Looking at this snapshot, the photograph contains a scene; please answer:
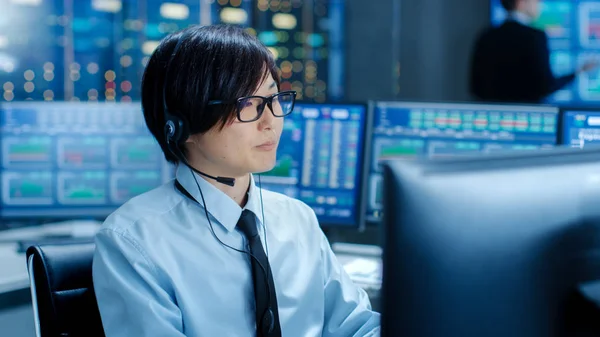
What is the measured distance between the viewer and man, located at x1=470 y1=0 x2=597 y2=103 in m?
3.23

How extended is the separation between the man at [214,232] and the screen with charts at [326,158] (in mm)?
747

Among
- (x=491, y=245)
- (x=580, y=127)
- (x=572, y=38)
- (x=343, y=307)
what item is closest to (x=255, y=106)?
(x=343, y=307)

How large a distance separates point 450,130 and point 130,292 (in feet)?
3.85

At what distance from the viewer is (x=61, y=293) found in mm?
1273

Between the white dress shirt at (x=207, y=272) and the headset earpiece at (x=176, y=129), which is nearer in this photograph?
the white dress shirt at (x=207, y=272)

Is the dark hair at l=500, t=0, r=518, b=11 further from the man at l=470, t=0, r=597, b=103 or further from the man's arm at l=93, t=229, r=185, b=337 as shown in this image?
the man's arm at l=93, t=229, r=185, b=337

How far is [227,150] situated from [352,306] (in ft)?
1.25

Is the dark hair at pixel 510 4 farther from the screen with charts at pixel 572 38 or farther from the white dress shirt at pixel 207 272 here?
the white dress shirt at pixel 207 272

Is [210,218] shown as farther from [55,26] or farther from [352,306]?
[55,26]

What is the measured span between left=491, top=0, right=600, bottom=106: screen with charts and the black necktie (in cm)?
320

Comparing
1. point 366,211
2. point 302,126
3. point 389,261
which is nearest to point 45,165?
point 302,126

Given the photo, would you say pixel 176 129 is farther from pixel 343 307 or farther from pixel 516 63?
pixel 516 63

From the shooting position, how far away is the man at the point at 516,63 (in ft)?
10.6

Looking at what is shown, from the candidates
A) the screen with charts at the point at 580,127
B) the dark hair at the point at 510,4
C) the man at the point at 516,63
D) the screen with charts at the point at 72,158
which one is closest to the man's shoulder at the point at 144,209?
the screen with charts at the point at 72,158
